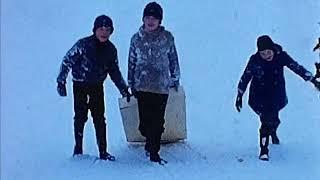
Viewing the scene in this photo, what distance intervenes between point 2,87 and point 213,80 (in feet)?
0.95

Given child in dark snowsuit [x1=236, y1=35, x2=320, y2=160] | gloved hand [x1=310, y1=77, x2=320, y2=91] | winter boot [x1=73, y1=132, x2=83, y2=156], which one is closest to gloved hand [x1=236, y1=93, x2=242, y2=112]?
child in dark snowsuit [x1=236, y1=35, x2=320, y2=160]

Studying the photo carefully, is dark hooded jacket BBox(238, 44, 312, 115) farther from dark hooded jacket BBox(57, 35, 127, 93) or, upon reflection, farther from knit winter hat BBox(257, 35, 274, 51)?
dark hooded jacket BBox(57, 35, 127, 93)

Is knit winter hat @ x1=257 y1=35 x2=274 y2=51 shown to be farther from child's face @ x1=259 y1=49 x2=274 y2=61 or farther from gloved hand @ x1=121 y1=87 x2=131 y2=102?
gloved hand @ x1=121 y1=87 x2=131 y2=102

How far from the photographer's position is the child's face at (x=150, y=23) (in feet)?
6.47

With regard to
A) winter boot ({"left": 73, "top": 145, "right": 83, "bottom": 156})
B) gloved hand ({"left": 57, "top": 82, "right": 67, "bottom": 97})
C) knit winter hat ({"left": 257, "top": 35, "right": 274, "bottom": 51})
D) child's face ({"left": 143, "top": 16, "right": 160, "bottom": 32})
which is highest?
child's face ({"left": 143, "top": 16, "right": 160, "bottom": 32})

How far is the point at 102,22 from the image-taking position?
1971 millimetres

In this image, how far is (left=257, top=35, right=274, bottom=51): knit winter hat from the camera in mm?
1973

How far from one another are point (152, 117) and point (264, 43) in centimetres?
18

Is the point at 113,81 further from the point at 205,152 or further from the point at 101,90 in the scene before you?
the point at 205,152

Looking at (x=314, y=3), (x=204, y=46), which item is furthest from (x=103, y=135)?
(x=314, y=3)

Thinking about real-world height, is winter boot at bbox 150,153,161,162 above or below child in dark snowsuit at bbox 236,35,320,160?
below

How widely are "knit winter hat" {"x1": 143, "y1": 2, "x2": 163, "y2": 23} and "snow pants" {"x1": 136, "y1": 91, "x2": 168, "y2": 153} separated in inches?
4.2

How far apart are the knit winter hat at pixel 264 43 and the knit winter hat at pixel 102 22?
20cm

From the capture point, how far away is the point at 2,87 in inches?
77.9
